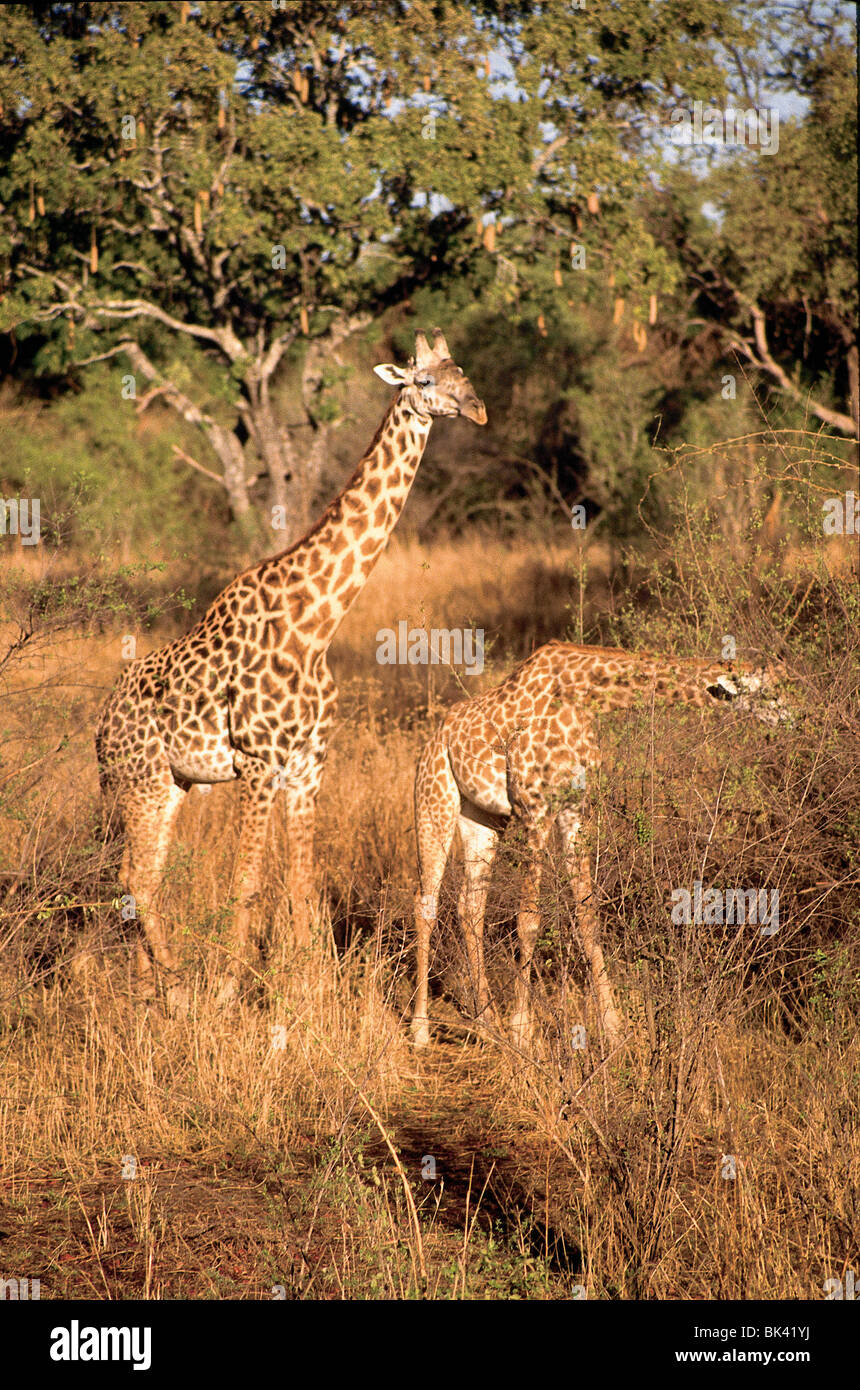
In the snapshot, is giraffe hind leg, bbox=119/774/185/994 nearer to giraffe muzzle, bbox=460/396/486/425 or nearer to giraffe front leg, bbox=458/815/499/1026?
giraffe front leg, bbox=458/815/499/1026

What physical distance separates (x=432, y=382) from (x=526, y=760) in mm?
1829

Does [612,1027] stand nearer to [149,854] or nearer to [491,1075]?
[491,1075]

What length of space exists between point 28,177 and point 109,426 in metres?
5.01

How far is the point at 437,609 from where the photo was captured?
1484 centimetres

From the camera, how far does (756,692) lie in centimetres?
573

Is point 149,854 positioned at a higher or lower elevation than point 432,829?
lower

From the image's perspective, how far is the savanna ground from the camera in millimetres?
4367

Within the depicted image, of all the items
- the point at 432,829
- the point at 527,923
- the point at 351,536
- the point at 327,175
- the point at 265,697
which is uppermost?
the point at 327,175

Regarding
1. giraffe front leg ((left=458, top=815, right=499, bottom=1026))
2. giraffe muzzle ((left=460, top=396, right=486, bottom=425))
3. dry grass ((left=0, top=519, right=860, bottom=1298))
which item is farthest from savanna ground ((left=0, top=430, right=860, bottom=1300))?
giraffe muzzle ((left=460, top=396, right=486, bottom=425))

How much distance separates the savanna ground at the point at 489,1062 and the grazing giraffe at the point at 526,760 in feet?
0.44

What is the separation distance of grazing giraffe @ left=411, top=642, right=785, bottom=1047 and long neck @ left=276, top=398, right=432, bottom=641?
2.74 ft

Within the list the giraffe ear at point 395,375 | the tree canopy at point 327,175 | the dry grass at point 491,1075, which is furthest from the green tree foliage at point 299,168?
the dry grass at point 491,1075

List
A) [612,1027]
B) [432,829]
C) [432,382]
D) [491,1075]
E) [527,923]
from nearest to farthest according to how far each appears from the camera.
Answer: [612,1027] → [527,923] → [491,1075] → [432,382] → [432,829]

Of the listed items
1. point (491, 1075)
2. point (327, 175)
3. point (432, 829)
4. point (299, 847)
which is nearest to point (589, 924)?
point (491, 1075)
